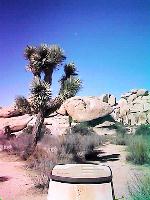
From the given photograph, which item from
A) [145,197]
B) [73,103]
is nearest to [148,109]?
[73,103]

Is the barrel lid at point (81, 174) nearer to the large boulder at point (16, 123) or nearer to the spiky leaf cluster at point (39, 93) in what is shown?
the spiky leaf cluster at point (39, 93)

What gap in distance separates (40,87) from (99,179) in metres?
11.1

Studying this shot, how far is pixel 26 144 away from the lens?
1389cm

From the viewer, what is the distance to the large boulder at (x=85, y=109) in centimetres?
2475

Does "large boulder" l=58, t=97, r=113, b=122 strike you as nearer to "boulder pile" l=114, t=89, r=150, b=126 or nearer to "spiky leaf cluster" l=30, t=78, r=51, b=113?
"boulder pile" l=114, t=89, r=150, b=126

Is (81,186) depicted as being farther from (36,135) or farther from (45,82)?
(36,135)

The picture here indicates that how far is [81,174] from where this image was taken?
4.93ft

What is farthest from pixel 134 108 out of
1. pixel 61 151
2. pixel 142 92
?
pixel 61 151

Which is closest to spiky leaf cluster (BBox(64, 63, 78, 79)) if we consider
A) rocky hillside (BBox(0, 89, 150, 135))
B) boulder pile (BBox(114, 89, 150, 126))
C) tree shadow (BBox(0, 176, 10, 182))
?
tree shadow (BBox(0, 176, 10, 182))

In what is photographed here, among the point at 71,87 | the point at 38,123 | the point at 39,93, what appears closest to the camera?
the point at 71,87

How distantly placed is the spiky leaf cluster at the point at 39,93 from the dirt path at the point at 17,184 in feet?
7.00

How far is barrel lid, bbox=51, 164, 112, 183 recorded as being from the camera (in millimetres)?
1433

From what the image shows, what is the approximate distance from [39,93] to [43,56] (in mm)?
1369

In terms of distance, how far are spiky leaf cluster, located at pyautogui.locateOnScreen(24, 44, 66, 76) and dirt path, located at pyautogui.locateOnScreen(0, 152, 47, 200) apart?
3388mm
